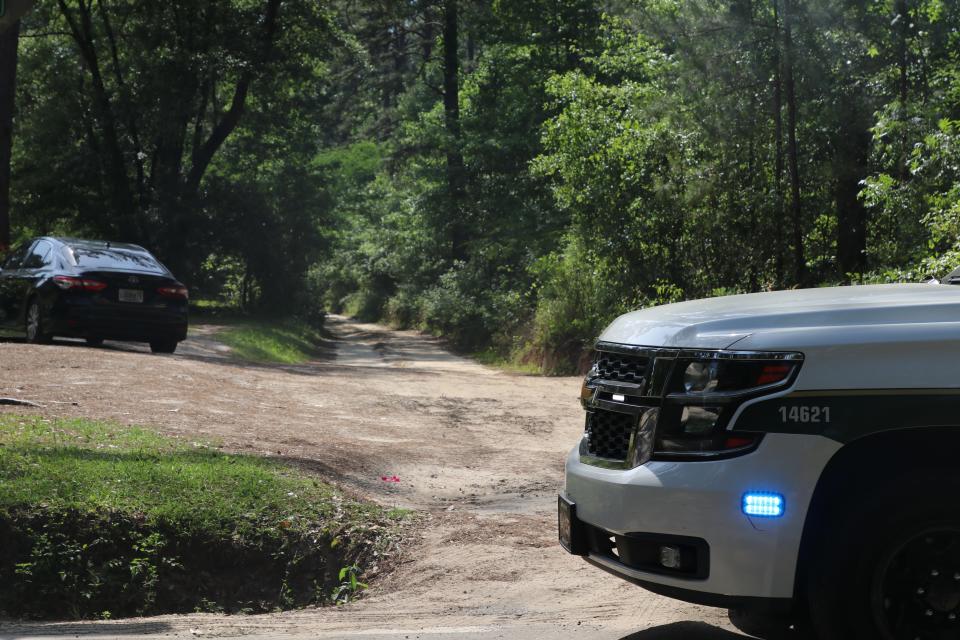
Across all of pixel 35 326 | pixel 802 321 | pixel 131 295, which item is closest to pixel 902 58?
pixel 131 295

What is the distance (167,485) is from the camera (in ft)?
25.0

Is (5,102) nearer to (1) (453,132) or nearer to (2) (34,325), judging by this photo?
(2) (34,325)

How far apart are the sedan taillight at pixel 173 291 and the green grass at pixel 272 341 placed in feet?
14.8

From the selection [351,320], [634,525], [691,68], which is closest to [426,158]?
[351,320]

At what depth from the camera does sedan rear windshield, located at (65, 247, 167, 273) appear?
56.7ft

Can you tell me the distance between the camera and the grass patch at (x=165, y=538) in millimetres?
6621

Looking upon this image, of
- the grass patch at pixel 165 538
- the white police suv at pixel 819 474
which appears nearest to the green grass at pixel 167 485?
the grass patch at pixel 165 538

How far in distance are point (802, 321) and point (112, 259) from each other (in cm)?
1537

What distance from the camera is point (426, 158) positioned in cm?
4488

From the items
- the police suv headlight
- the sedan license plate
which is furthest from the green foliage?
the sedan license plate

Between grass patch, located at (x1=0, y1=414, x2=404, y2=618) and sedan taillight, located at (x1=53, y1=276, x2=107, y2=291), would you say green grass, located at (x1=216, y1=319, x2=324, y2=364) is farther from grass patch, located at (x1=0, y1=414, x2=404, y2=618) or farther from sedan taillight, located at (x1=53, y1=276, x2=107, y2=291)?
grass patch, located at (x1=0, y1=414, x2=404, y2=618)

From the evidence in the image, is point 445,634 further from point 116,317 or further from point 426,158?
point 426,158

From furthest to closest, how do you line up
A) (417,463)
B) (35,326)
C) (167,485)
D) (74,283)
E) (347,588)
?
(35,326) → (74,283) → (417,463) → (167,485) → (347,588)

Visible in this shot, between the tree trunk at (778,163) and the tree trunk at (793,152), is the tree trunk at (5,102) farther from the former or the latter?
the tree trunk at (793,152)
